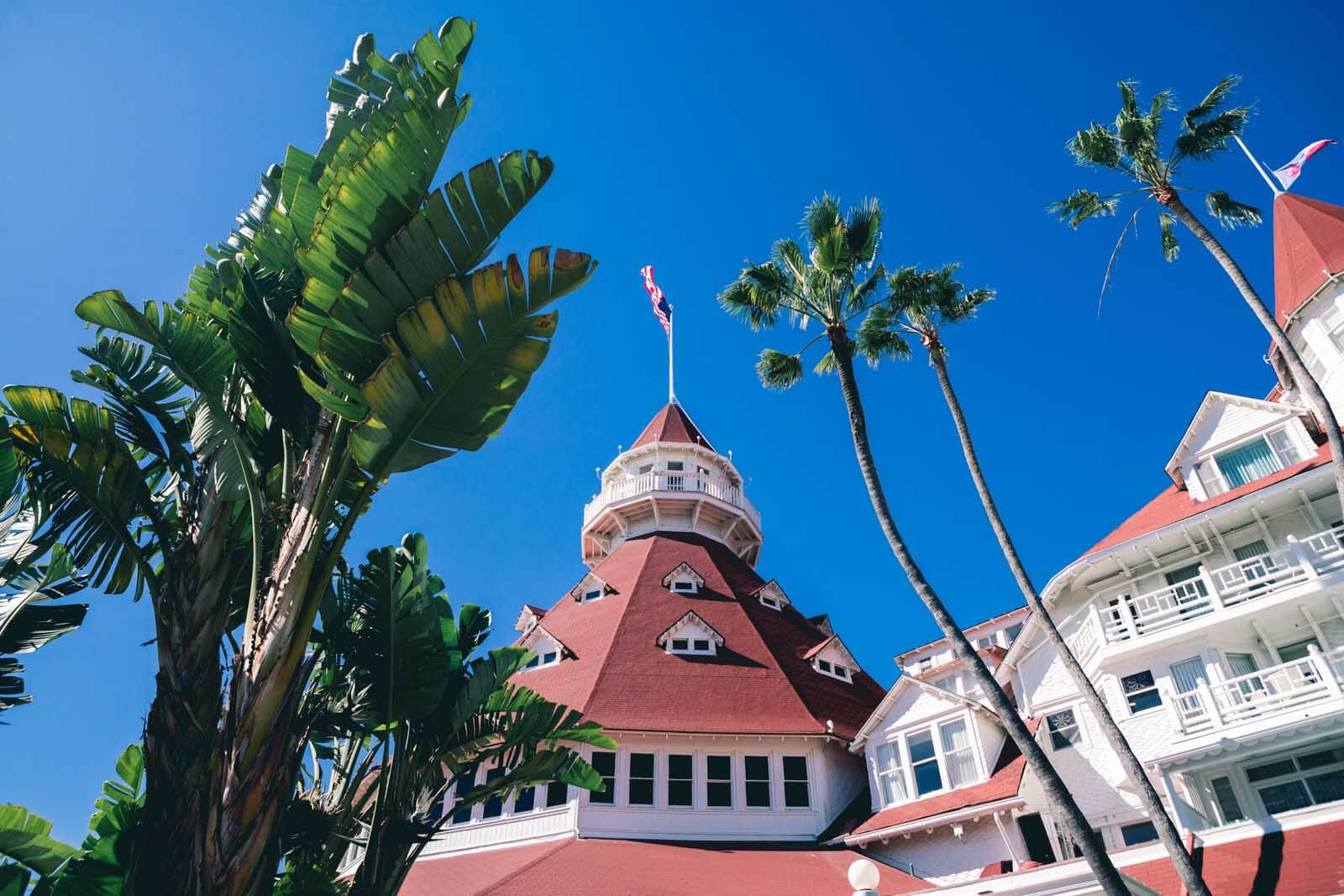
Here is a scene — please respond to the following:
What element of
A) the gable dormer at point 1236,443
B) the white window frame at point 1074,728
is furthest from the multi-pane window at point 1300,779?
the gable dormer at point 1236,443

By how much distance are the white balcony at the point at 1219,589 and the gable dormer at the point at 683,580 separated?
45.0 ft

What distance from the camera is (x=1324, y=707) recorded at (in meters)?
16.8

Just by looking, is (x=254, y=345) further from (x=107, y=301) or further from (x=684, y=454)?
(x=684, y=454)

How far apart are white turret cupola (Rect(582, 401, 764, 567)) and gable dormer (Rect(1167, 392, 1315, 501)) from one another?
63.3 feet

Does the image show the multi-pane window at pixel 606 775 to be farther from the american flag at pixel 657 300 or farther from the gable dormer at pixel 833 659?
the american flag at pixel 657 300

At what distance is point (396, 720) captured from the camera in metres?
10.2

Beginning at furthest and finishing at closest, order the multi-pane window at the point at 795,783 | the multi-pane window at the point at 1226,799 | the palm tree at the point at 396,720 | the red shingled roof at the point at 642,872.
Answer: the multi-pane window at the point at 795,783
the red shingled roof at the point at 642,872
the multi-pane window at the point at 1226,799
the palm tree at the point at 396,720

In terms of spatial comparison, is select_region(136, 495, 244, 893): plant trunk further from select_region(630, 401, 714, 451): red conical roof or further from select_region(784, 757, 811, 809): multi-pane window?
select_region(630, 401, 714, 451): red conical roof

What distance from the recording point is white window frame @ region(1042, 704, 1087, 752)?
2105 cm

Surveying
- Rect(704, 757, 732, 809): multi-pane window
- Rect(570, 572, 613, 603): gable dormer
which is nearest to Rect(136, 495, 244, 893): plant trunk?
Rect(704, 757, 732, 809): multi-pane window

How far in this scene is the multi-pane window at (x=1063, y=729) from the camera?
69.7ft

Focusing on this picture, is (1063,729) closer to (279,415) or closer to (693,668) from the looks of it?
(693,668)

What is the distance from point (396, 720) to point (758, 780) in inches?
649

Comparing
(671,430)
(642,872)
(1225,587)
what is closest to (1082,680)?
(1225,587)
